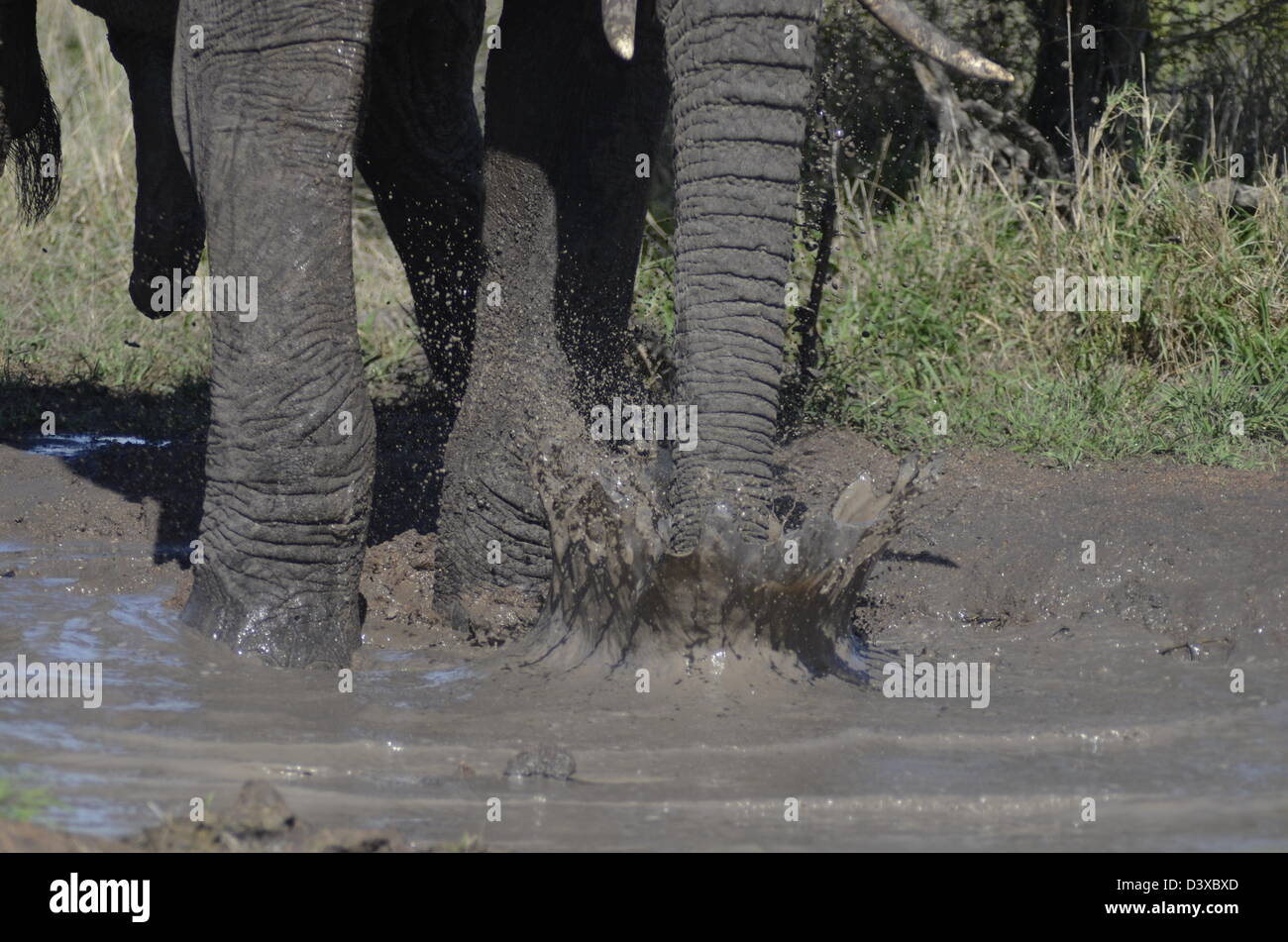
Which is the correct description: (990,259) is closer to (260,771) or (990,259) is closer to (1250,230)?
(1250,230)

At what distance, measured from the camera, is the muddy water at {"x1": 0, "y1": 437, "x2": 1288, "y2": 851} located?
3.15 metres

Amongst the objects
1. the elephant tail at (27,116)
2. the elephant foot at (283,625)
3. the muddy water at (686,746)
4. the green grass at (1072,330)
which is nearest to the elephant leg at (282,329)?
the elephant foot at (283,625)

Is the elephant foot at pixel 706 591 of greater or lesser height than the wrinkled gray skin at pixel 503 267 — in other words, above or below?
below

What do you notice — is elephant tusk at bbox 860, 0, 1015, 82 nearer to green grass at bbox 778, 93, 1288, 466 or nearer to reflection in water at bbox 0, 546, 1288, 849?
reflection in water at bbox 0, 546, 1288, 849

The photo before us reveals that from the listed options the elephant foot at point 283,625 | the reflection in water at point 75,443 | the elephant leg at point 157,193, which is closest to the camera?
the elephant foot at point 283,625

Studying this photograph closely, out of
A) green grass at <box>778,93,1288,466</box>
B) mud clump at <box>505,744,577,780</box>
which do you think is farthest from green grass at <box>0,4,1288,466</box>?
mud clump at <box>505,744,577,780</box>

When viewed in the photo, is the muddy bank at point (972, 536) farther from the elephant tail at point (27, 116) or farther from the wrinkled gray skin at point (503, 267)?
the elephant tail at point (27, 116)

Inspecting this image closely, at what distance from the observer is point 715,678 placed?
396 centimetres

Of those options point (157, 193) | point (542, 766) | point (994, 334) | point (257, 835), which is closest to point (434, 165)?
point (157, 193)

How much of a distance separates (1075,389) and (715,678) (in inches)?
116

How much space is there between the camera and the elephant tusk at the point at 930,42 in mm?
3705

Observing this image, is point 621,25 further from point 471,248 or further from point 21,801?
point 21,801

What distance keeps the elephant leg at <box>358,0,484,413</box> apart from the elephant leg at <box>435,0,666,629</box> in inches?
18.7

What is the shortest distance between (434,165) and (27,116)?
1797 millimetres
